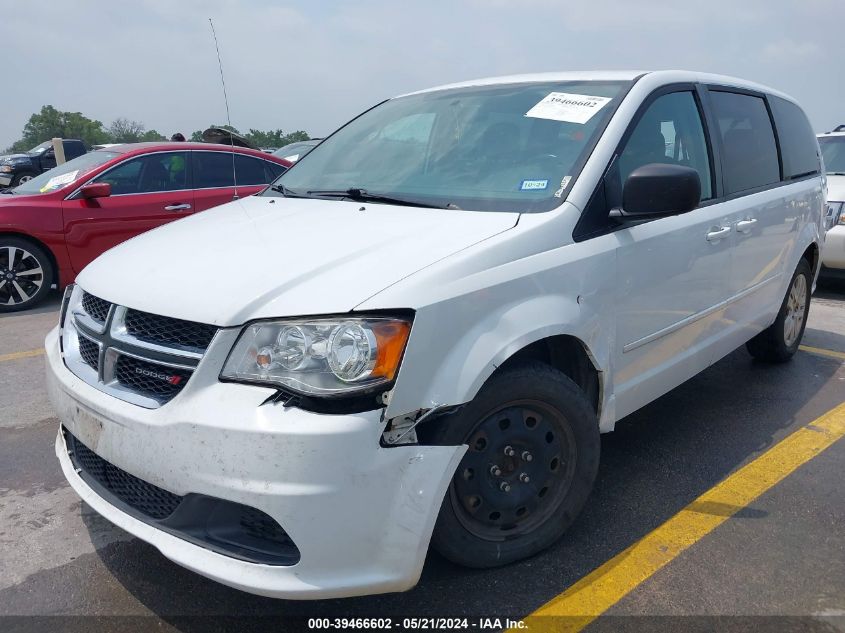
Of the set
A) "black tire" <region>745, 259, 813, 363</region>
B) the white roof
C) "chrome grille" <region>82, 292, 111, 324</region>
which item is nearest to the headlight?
"chrome grille" <region>82, 292, 111, 324</region>

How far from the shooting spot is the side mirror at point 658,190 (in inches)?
101

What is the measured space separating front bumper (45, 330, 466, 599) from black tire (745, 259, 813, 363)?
333 centimetres

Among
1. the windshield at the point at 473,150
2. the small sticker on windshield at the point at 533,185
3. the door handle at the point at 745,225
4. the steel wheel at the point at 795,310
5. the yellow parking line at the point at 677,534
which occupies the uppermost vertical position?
the windshield at the point at 473,150

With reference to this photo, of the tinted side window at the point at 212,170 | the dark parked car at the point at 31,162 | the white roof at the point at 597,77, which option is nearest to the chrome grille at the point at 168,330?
the white roof at the point at 597,77

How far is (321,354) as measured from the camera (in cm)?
197

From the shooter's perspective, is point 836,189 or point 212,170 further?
point 212,170

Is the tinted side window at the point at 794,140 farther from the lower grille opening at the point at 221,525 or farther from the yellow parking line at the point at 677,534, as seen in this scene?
the lower grille opening at the point at 221,525

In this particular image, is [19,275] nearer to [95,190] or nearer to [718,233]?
[95,190]

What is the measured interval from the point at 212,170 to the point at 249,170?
0.43 meters

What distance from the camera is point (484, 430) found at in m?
2.30

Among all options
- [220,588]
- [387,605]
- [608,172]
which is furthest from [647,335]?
[220,588]

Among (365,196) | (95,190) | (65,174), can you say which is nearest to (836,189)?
(365,196)

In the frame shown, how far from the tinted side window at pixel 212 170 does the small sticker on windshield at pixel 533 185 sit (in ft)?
17.8

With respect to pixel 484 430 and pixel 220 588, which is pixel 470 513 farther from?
pixel 220 588
